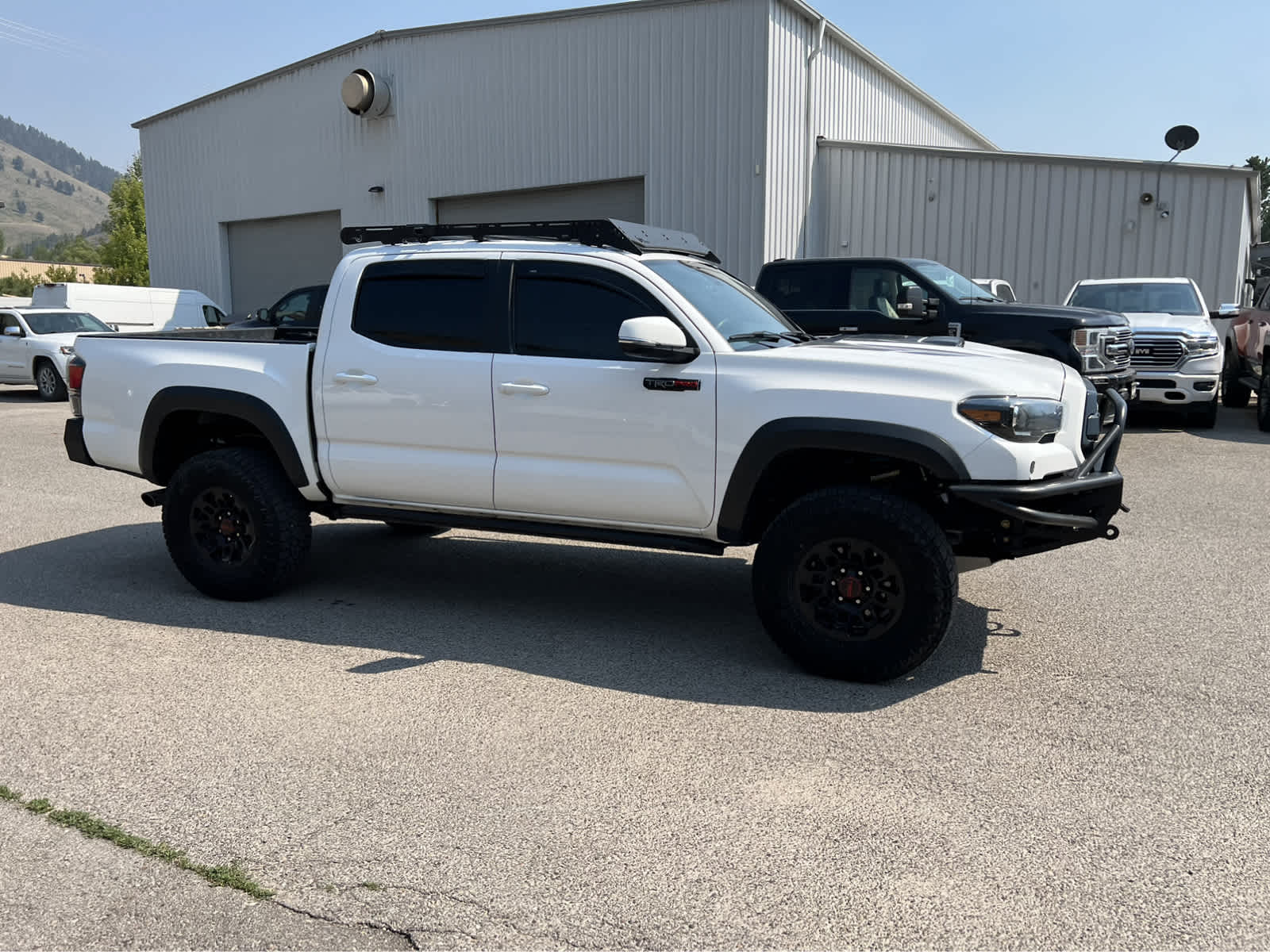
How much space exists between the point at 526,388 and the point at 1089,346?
24.5 ft

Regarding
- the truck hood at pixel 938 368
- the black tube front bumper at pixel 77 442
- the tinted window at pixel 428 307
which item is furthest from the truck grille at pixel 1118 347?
the black tube front bumper at pixel 77 442

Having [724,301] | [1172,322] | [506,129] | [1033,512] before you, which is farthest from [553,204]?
[1033,512]

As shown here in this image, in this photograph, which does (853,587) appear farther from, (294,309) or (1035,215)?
(1035,215)

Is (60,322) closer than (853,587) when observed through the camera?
No

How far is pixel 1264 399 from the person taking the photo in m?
12.7

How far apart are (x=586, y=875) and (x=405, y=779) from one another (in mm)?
905

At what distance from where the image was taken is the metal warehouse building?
17531 mm

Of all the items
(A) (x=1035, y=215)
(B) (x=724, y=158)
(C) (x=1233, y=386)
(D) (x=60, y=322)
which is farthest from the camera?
(D) (x=60, y=322)

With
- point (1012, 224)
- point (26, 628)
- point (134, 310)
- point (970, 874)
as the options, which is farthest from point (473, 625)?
point (134, 310)

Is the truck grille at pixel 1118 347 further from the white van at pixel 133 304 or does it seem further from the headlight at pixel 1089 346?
the white van at pixel 133 304

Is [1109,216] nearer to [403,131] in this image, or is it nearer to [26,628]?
[403,131]

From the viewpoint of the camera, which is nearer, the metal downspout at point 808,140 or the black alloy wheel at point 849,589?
the black alloy wheel at point 849,589

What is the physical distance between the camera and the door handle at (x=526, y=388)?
16.8 ft

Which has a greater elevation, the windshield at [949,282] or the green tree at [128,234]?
the green tree at [128,234]
